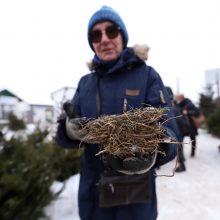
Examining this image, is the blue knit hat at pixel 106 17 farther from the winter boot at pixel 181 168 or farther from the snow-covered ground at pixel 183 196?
the winter boot at pixel 181 168

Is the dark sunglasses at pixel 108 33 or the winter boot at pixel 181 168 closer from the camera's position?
the dark sunglasses at pixel 108 33

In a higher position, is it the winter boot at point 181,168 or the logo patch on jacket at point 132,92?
the logo patch on jacket at point 132,92

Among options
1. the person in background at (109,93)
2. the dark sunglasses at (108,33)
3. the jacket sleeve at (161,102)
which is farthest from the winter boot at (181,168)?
the dark sunglasses at (108,33)

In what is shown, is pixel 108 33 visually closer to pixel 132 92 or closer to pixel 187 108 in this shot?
pixel 132 92

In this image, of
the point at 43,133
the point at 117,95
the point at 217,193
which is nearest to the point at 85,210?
the point at 117,95

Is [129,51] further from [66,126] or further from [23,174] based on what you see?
[23,174]

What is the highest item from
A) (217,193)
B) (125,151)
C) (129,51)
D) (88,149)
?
(129,51)

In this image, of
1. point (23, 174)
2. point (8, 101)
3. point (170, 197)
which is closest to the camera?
point (23, 174)

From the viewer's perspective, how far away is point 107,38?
1664 millimetres

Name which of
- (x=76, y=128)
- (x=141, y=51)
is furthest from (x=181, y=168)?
(x=76, y=128)

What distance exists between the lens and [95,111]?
162cm

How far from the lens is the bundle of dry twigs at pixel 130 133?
1001mm

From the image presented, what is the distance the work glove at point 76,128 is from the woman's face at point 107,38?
0.47 metres

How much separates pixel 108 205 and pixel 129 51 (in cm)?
88
